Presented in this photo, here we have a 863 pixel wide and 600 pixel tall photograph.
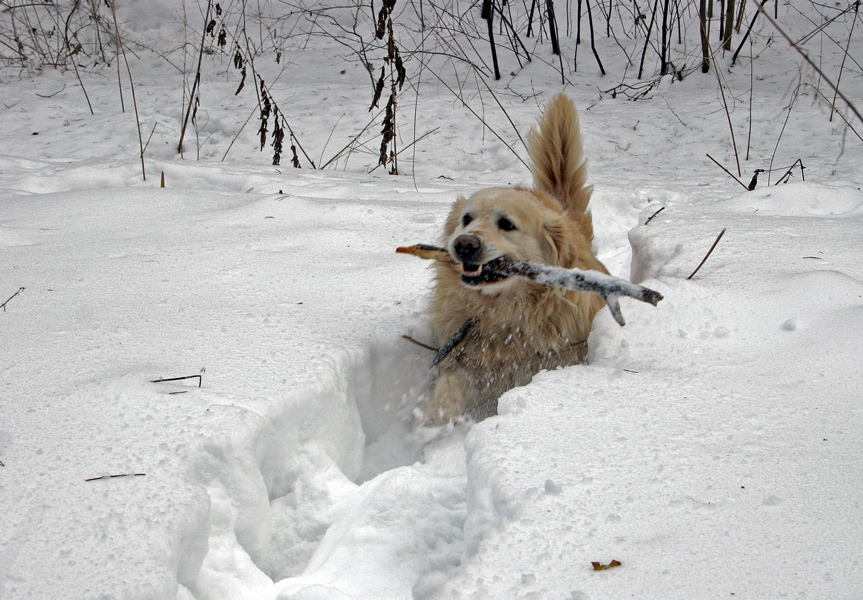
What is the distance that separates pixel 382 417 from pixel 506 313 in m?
0.59

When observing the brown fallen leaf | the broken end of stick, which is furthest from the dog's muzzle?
the brown fallen leaf

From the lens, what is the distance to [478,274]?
86.5 inches

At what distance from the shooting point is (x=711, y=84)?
625cm

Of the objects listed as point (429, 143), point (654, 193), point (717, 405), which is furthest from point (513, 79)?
point (717, 405)

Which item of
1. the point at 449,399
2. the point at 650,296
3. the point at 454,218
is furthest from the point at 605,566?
the point at 454,218

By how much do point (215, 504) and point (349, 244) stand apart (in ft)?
5.63

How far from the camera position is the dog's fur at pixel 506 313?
7.55 feet

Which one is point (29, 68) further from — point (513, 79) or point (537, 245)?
point (537, 245)

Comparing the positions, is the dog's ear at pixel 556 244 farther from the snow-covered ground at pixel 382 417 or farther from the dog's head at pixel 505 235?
the snow-covered ground at pixel 382 417

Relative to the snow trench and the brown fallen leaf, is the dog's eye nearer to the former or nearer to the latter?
the snow trench

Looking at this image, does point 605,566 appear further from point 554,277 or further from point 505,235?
point 505,235

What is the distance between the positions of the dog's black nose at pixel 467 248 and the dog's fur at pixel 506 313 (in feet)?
0.21

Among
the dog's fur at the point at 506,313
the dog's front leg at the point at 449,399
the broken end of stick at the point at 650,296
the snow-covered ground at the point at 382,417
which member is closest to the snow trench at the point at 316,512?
the snow-covered ground at the point at 382,417

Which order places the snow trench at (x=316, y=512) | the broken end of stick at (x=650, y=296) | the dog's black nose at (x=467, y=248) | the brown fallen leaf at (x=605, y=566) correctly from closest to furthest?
the brown fallen leaf at (x=605, y=566)
the snow trench at (x=316, y=512)
the broken end of stick at (x=650, y=296)
the dog's black nose at (x=467, y=248)
